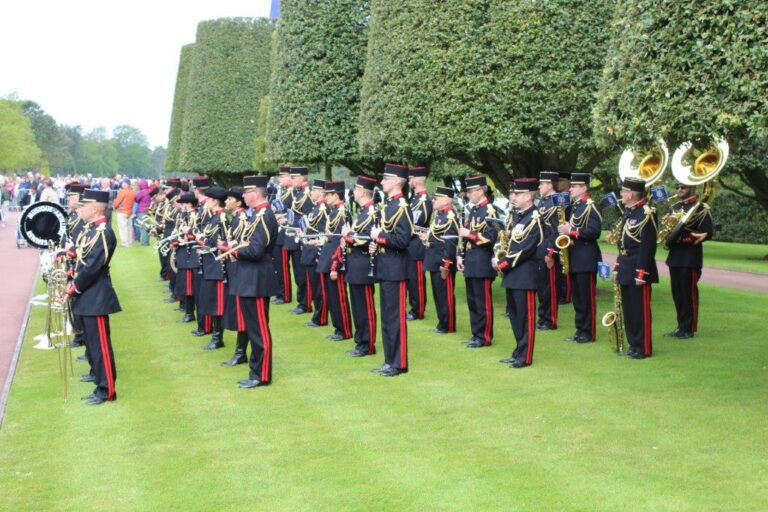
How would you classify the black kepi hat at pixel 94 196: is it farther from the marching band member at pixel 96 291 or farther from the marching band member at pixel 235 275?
the marching band member at pixel 235 275

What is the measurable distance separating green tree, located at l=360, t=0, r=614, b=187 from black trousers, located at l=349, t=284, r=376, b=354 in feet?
12.7

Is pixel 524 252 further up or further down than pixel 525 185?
further down

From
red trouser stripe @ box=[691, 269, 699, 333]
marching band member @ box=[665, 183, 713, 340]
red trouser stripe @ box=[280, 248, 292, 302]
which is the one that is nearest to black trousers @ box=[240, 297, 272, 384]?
marching band member @ box=[665, 183, 713, 340]

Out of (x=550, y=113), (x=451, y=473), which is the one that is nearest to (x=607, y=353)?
(x=550, y=113)

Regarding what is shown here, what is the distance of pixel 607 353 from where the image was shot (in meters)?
12.1

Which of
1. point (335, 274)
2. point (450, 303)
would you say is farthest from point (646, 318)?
point (335, 274)

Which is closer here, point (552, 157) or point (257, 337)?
point (257, 337)

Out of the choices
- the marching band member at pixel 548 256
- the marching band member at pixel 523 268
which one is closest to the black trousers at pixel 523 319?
the marching band member at pixel 523 268

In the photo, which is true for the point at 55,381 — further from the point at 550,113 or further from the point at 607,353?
the point at 550,113

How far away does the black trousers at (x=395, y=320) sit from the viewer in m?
10.9

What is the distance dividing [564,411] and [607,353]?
3.19m

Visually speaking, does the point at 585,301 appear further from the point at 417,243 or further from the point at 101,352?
the point at 101,352

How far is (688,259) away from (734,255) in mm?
14191

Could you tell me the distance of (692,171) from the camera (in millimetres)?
11523
